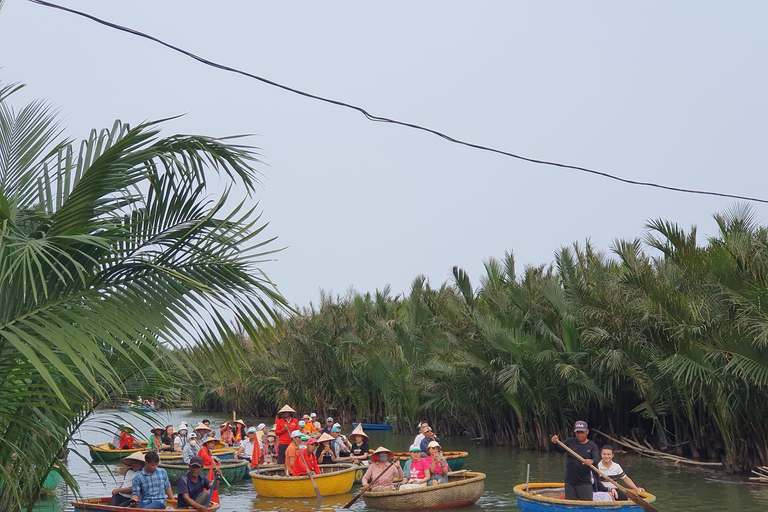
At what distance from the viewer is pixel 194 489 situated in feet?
45.1

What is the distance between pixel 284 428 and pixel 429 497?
6.60 m

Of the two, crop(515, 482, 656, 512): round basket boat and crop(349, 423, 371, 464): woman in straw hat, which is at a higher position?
crop(349, 423, 371, 464): woman in straw hat

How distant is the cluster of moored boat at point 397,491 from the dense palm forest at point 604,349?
357 centimetres

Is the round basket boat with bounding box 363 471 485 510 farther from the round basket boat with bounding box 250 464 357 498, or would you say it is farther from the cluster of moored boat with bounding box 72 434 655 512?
the round basket boat with bounding box 250 464 357 498

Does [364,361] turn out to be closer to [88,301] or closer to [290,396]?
[290,396]

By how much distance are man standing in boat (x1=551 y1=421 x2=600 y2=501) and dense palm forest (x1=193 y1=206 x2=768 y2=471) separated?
5181 mm

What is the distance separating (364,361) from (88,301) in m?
32.0

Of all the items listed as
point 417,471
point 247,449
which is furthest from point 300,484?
point 247,449

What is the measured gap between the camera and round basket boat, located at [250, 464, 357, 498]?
1905 cm

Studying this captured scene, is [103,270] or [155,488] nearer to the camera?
[103,270]

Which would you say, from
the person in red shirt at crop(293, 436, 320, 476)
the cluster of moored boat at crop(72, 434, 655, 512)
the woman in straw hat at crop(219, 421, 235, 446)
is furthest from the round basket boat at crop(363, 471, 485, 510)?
the woman in straw hat at crop(219, 421, 235, 446)

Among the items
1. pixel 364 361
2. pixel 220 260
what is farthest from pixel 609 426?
pixel 220 260

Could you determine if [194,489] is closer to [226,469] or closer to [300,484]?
[300,484]

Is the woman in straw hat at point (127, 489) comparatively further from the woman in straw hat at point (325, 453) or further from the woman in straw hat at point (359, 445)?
the woman in straw hat at point (359, 445)
